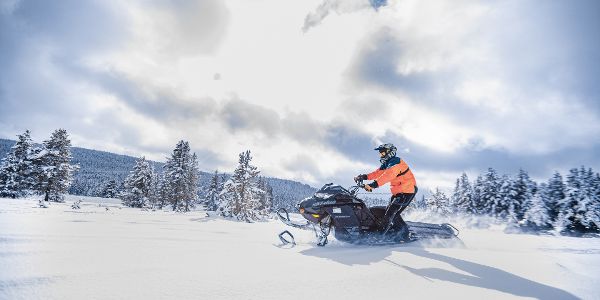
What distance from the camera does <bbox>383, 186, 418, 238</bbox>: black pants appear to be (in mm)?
6410

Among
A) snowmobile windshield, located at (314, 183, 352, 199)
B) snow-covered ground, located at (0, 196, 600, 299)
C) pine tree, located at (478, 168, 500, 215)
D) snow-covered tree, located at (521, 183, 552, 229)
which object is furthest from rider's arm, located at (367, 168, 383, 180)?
pine tree, located at (478, 168, 500, 215)

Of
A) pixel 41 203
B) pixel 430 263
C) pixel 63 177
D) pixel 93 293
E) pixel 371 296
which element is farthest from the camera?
pixel 63 177

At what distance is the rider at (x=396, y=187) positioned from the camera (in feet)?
21.0

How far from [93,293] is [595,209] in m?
35.4

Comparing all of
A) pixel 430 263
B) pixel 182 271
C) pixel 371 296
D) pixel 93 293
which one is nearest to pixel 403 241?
pixel 430 263

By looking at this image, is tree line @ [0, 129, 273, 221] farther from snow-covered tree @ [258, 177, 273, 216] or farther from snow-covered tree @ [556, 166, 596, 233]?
snow-covered tree @ [556, 166, 596, 233]

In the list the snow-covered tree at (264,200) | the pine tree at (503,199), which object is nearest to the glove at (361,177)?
the pine tree at (503,199)

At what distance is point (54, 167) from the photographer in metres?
45.3

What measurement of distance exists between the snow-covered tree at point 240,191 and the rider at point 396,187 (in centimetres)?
3430

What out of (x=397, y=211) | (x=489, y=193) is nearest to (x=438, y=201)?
(x=489, y=193)

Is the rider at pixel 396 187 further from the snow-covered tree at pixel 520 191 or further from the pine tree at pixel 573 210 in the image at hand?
the snow-covered tree at pixel 520 191

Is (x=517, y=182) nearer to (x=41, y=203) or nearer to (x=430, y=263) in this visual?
(x=430, y=263)

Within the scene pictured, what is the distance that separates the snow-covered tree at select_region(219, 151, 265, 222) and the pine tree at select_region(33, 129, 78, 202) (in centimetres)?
2777

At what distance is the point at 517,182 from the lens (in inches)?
1710
